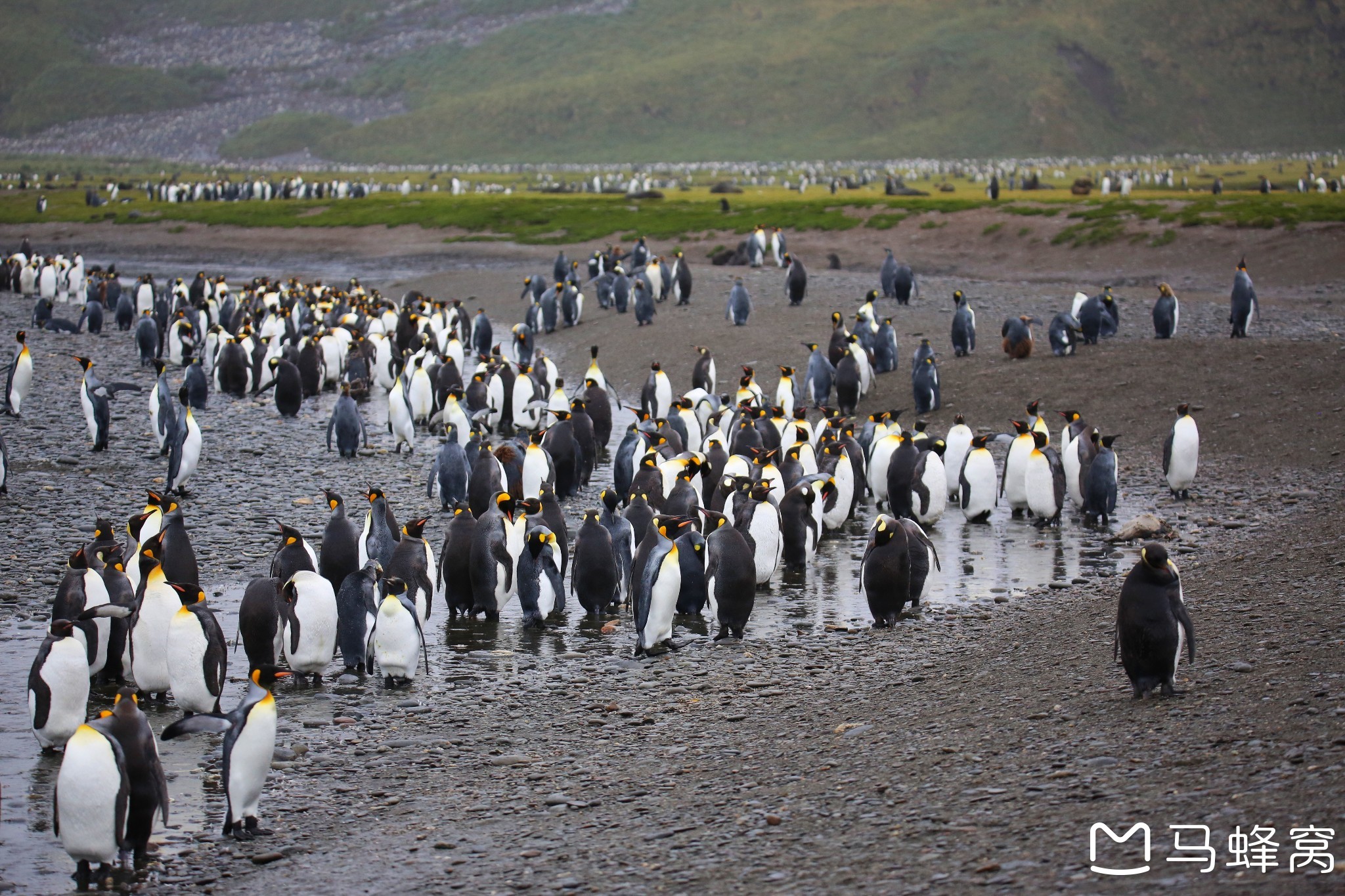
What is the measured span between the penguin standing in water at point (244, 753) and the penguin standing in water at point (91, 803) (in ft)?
0.93

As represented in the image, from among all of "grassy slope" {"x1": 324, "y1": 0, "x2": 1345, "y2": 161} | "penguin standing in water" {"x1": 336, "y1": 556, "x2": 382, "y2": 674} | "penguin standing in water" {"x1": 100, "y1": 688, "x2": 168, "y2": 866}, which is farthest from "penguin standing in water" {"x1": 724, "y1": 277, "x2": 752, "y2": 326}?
"grassy slope" {"x1": 324, "y1": 0, "x2": 1345, "y2": 161}

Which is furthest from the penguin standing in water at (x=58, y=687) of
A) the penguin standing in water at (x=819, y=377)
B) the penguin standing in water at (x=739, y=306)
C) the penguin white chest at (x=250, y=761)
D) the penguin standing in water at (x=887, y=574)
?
the penguin standing in water at (x=739, y=306)

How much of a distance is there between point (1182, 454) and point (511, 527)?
6.56m

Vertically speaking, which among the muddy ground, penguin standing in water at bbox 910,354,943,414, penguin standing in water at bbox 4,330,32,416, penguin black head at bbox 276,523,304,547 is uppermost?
penguin standing in water at bbox 4,330,32,416

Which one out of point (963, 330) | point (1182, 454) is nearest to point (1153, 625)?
point (1182, 454)

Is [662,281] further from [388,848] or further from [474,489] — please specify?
[388,848]

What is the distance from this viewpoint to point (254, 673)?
21.3 feet

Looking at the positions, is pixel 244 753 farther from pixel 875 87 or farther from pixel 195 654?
pixel 875 87

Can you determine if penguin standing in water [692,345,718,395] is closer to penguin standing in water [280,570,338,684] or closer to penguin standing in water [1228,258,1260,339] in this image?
penguin standing in water [1228,258,1260,339]

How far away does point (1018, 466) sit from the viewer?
1254cm

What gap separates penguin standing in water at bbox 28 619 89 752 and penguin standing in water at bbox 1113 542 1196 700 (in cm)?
553

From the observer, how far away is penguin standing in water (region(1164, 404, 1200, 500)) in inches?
484

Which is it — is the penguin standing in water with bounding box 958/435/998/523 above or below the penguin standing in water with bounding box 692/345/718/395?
below

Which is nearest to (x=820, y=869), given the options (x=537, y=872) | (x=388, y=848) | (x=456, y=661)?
(x=537, y=872)
